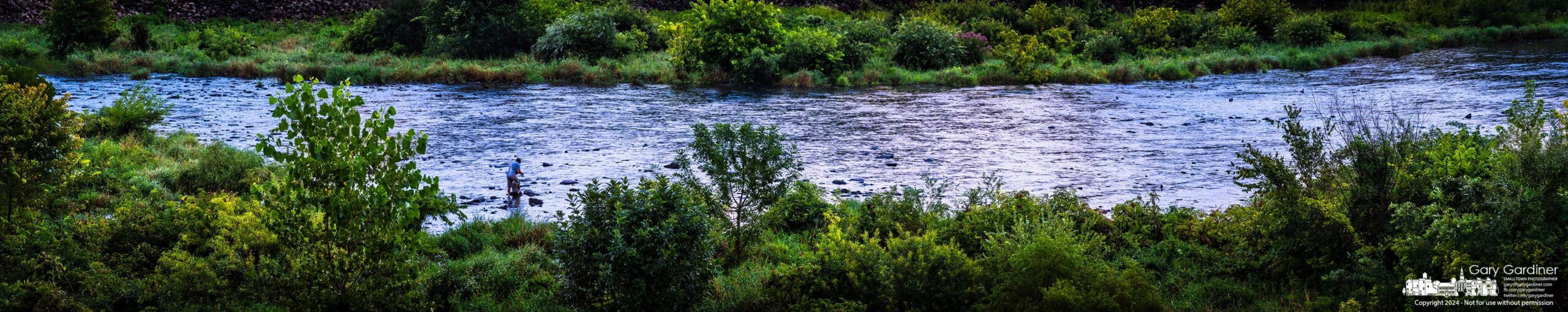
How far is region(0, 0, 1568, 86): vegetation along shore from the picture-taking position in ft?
99.1

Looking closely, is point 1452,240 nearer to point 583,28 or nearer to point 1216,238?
point 1216,238

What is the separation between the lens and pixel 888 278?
24.7 feet

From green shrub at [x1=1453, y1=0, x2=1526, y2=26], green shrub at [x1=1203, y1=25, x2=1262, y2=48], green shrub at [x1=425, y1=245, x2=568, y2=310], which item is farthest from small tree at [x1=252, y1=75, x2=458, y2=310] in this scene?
green shrub at [x1=1453, y1=0, x2=1526, y2=26]

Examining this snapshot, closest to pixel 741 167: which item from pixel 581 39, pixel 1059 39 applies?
pixel 581 39

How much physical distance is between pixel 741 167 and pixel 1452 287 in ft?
19.1

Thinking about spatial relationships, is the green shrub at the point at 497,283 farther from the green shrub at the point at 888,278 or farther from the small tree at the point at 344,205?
the green shrub at the point at 888,278

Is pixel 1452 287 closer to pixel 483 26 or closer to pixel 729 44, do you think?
pixel 729 44

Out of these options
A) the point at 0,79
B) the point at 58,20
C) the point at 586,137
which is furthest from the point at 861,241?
the point at 58,20

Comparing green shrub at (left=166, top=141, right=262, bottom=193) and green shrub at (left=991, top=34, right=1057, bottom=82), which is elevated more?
green shrub at (left=991, top=34, right=1057, bottom=82)

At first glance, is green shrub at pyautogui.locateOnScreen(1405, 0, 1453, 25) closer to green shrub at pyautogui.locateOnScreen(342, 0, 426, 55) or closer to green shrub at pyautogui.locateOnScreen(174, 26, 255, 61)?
green shrub at pyautogui.locateOnScreen(342, 0, 426, 55)

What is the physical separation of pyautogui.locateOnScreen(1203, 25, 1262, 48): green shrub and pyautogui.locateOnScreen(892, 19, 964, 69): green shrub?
33.5 ft

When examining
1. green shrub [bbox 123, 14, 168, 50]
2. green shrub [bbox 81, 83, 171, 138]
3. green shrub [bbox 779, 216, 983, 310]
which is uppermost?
green shrub [bbox 123, 14, 168, 50]

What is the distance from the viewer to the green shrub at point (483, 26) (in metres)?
33.8

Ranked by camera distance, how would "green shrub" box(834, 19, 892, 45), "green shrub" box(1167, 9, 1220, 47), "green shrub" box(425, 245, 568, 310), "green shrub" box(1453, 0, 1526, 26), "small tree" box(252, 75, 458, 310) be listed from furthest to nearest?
"green shrub" box(1453, 0, 1526, 26) < "green shrub" box(1167, 9, 1220, 47) < "green shrub" box(834, 19, 892, 45) < "green shrub" box(425, 245, 568, 310) < "small tree" box(252, 75, 458, 310)
